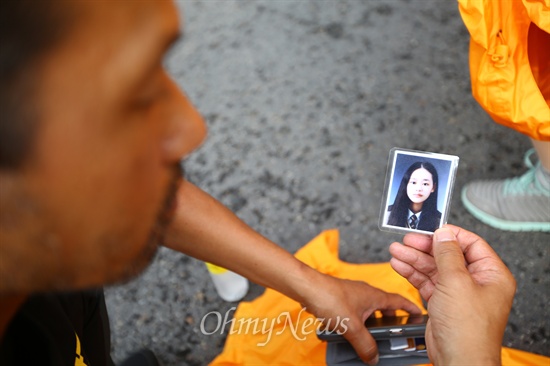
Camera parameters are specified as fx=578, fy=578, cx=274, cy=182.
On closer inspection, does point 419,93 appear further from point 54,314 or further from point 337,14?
point 54,314

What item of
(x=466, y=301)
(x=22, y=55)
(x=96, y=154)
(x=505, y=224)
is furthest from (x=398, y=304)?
(x=22, y=55)

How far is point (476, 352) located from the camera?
0.83 meters

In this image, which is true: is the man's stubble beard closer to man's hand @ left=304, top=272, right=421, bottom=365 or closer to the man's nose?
the man's nose

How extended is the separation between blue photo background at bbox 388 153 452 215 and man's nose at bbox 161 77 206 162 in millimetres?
537

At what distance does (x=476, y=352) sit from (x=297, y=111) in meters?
1.17

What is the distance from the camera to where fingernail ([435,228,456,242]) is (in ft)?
3.18

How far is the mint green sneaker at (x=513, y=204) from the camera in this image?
1.54 m

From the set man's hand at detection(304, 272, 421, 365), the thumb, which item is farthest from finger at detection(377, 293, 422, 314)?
the thumb

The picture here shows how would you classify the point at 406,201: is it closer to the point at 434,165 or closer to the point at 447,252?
the point at 434,165

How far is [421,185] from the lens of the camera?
1112mm

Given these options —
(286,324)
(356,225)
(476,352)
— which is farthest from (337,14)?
(476,352)

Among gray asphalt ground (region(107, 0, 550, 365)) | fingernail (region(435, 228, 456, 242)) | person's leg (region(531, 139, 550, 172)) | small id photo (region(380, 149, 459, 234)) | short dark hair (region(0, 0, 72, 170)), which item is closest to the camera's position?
short dark hair (region(0, 0, 72, 170))

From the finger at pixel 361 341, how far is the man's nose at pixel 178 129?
58 cm

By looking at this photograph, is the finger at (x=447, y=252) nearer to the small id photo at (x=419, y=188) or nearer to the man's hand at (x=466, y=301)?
the man's hand at (x=466, y=301)
